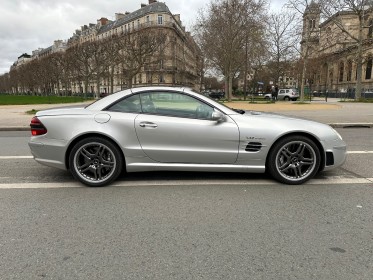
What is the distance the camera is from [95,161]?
4445 millimetres

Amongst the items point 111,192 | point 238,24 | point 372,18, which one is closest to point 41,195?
point 111,192

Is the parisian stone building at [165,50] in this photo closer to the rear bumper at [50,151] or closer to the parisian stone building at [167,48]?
the parisian stone building at [167,48]

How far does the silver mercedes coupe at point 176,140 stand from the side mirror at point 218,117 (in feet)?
0.05

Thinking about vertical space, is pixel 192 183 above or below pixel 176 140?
below

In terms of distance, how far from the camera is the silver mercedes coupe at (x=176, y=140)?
4.36 meters

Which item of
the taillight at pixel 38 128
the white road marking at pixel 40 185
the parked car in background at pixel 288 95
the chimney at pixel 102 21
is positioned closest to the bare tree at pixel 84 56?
the parked car in background at pixel 288 95

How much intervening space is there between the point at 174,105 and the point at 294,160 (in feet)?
6.65

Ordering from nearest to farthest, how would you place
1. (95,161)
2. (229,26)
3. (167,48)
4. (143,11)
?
(95,161) < (229,26) < (167,48) < (143,11)

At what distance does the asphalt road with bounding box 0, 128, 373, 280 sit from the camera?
8.14 ft

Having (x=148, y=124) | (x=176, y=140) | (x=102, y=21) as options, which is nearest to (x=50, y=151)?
(x=148, y=124)

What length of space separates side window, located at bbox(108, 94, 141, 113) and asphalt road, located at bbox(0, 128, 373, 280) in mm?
1150

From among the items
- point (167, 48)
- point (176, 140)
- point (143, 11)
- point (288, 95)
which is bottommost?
point (176, 140)

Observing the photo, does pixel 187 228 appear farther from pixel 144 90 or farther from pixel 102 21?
pixel 102 21

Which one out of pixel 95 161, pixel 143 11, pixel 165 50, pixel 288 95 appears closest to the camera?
pixel 95 161
